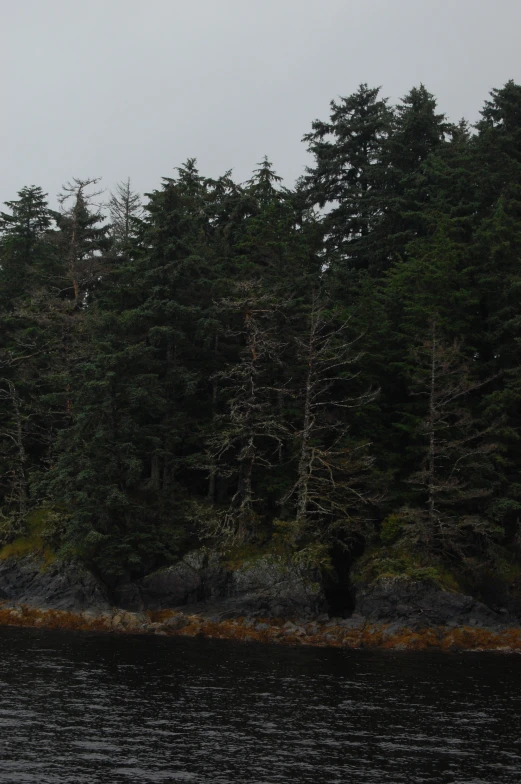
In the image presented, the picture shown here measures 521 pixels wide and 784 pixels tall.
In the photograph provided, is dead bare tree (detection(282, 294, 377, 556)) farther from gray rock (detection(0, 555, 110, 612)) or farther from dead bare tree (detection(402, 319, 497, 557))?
gray rock (detection(0, 555, 110, 612))

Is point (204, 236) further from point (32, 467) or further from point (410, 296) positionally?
point (32, 467)

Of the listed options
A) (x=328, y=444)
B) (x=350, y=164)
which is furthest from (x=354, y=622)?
(x=350, y=164)

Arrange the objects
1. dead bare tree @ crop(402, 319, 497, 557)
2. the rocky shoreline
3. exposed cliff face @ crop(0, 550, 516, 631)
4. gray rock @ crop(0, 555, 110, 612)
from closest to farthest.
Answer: the rocky shoreline
exposed cliff face @ crop(0, 550, 516, 631)
dead bare tree @ crop(402, 319, 497, 557)
gray rock @ crop(0, 555, 110, 612)

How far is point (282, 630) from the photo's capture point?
31812 mm

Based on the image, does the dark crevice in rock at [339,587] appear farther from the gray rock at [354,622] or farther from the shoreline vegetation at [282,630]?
the shoreline vegetation at [282,630]

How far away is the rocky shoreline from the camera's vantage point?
102 ft

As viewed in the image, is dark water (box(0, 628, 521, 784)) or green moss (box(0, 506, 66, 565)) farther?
green moss (box(0, 506, 66, 565))

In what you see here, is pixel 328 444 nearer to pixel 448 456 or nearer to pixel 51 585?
pixel 448 456

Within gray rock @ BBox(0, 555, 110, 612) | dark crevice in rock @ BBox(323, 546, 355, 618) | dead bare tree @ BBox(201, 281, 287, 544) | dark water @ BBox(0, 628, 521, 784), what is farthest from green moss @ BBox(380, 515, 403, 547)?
gray rock @ BBox(0, 555, 110, 612)

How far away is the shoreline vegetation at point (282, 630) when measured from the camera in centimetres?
3036

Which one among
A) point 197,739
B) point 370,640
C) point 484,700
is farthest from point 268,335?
point 197,739

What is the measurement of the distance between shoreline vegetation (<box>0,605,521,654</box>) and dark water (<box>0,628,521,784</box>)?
116 inches

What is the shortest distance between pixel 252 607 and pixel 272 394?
12.8 metres

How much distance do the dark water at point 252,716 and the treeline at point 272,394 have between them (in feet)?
33.4
